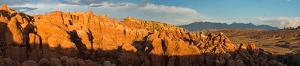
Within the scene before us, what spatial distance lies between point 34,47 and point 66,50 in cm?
639

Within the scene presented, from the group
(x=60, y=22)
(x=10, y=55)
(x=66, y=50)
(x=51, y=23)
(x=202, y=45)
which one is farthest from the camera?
(x=202, y=45)

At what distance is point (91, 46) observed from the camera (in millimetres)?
110938

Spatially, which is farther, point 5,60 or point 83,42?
point 83,42

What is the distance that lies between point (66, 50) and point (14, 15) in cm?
2150

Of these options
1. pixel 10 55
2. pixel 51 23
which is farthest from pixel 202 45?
pixel 10 55

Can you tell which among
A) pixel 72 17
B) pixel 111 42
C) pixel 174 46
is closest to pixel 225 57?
pixel 174 46

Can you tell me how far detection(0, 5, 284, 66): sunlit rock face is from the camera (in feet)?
321

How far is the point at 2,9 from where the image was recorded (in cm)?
11944

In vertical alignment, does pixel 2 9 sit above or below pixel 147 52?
above

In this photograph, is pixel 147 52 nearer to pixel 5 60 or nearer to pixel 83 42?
pixel 83 42

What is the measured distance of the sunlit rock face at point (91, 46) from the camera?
3856 inches

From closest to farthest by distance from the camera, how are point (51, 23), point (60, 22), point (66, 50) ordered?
1. point (66, 50)
2. point (51, 23)
3. point (60, 22)

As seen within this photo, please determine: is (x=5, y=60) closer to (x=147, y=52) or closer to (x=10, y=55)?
(x=10, y=55)

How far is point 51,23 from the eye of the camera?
110125 millimetres
